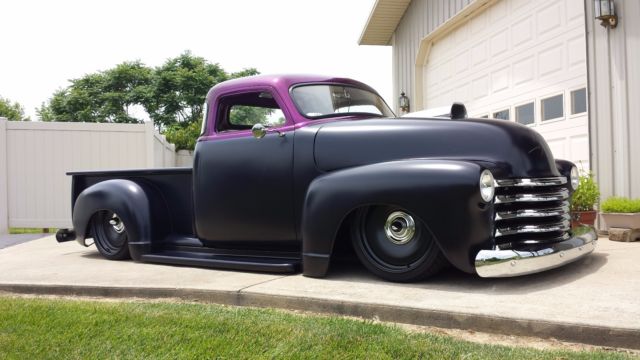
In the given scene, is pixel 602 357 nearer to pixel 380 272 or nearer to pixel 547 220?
pixel 547 220

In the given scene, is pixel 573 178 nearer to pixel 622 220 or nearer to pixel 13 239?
pixel 622 220

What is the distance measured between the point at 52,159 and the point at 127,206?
506 centimetres

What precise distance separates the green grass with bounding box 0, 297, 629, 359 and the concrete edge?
0.16 meters

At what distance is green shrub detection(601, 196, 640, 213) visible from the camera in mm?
5543

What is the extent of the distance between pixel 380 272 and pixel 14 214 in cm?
763

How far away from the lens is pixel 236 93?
473 centimetres

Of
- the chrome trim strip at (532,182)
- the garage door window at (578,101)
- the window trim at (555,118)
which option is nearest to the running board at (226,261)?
the chrome trim strip at (532,182)

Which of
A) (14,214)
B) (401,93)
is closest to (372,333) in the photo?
(14,214)

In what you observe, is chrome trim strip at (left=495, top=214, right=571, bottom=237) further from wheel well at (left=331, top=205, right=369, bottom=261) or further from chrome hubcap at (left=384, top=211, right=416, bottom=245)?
wheel well at (left=331, top=205, right=369, bottom=261)

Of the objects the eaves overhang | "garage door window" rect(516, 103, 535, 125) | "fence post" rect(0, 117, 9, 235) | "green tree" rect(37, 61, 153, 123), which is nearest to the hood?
"garage door window" rect(516, 103, 535, 125)

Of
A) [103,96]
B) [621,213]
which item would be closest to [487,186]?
[621,213]

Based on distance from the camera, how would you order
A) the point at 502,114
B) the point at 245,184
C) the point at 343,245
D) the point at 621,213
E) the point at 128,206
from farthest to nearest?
the point at 502,114
the point at 621,213
the point at 128,206
the point at 245,184
the point at 343,245

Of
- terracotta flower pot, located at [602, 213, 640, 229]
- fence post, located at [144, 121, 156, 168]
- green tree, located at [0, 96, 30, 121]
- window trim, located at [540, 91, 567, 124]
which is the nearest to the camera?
terracotta flower pot, located at [602, 213, 640, 229]

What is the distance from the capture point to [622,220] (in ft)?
18.4
